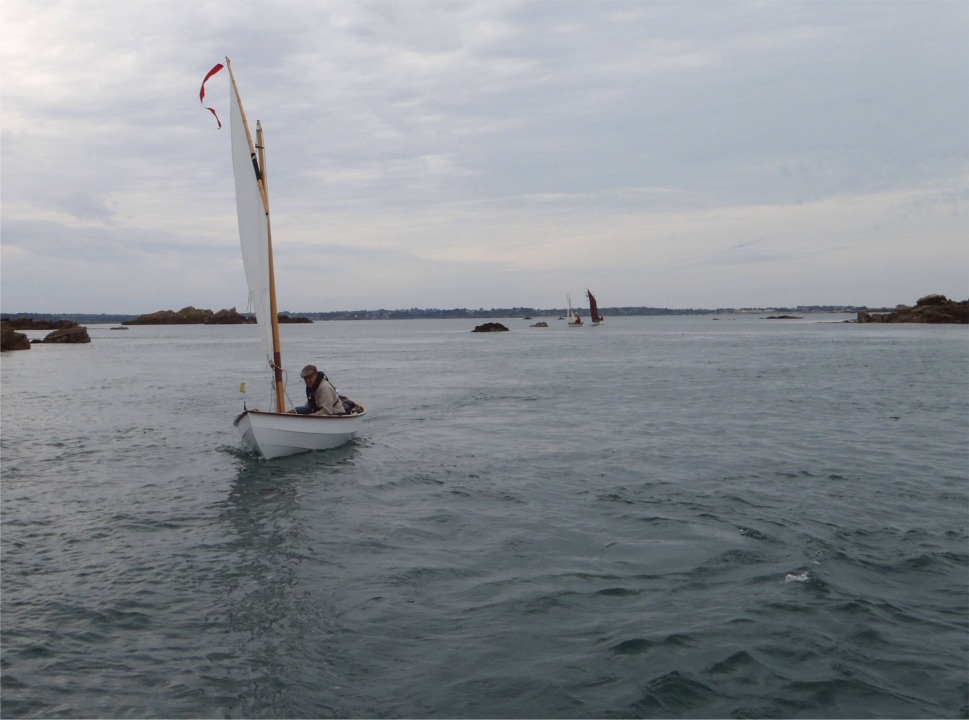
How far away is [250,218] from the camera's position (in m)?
19.0

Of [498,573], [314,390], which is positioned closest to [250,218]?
[314,390]

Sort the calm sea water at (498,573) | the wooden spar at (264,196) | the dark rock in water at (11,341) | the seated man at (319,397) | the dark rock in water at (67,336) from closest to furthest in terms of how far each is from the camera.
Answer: the calm sea water at (498,573)
the wooden spar at (264,196)
the seated man at (319,397)
the dark rock in water at (11,341)
the dark rock in water at (67,336)

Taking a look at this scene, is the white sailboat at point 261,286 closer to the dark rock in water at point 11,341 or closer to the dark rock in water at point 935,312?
the dark rock in water at point 11,341

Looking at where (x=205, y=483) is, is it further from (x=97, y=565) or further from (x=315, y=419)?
(x=97, y=565)

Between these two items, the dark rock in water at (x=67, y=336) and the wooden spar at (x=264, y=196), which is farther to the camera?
the dark rock in water at (x=67, y=336)

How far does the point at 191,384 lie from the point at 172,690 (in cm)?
3810

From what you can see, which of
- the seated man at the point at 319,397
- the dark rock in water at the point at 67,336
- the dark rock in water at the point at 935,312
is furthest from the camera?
the dark rock in water at the point at 935,312

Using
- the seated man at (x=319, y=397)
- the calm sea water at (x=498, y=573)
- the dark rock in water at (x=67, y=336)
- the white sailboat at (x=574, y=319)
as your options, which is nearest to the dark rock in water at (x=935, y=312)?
the white sailboat at (x=574, y=319)

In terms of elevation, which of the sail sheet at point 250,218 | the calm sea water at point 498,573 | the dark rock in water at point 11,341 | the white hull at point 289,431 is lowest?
the calm sea water at point 498,573

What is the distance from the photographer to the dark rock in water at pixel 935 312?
122 metres

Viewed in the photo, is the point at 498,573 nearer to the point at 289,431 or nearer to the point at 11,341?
the point at 289,431

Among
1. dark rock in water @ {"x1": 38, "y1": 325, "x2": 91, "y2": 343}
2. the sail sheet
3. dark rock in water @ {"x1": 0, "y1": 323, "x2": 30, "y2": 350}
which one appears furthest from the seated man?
dark rock in water @ {"x1": 38, "y1": 325, "x2": 91, "y2": 343}

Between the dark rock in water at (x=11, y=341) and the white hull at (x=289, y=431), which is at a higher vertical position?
the dark rock in water at (x=11, y=341)

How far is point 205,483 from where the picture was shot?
57.0 ft
